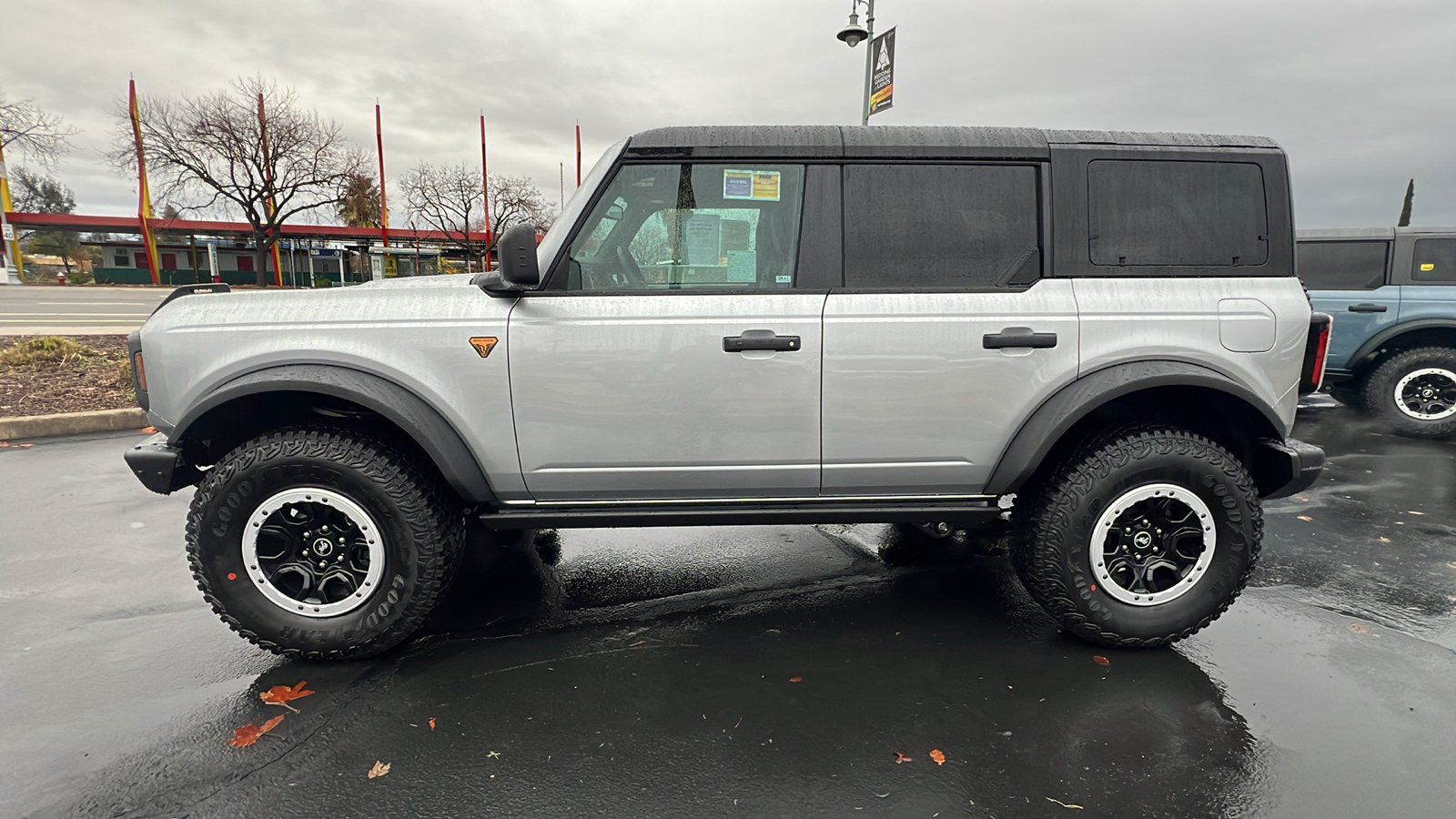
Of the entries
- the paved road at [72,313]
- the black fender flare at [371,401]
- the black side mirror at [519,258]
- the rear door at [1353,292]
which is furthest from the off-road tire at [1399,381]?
the paved road at [72,313]

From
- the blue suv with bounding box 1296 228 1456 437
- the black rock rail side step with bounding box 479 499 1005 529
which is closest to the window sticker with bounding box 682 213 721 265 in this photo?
the black rock rail side step with bounding box 479 499 1005 529

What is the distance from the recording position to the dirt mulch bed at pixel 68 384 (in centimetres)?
724

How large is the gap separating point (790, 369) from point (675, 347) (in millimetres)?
441

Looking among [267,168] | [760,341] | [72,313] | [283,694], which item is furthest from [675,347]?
[267,168]

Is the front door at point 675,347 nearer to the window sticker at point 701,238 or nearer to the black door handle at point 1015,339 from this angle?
the window sticker at point 701,238

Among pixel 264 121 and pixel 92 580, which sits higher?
pixel 264 121

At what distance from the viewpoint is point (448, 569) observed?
116 inches

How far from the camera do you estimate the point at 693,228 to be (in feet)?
9.58

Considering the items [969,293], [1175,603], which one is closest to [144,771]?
[969,293]

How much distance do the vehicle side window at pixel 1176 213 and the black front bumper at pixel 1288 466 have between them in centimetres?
76

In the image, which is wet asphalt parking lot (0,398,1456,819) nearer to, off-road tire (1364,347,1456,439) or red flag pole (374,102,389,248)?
off-road tire (1364,347,1456,439)

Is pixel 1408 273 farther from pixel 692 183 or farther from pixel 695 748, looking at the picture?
pixel 695 748

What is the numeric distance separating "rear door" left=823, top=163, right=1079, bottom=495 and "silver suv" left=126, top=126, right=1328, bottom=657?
1 cm

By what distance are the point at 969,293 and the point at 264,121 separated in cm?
3997
